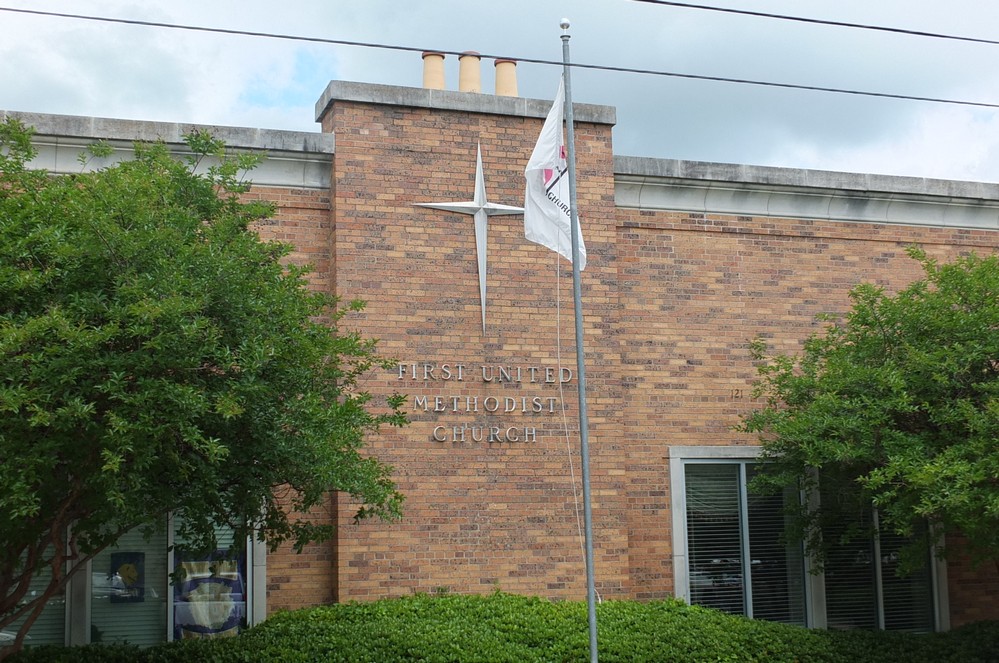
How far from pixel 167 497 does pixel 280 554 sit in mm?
4441

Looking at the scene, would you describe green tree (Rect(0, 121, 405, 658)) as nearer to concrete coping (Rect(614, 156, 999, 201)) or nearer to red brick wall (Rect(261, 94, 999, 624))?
red brick wall (Rect(261, 94, 999, 624))

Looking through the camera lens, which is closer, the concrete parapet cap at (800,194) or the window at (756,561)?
the window at (756,561)

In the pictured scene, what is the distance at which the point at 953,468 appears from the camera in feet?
41.1

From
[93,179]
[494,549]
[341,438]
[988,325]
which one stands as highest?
[93,179]

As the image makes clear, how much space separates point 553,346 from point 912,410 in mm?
4444

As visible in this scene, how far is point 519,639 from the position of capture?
12.9m

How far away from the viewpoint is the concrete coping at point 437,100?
48.9 ft

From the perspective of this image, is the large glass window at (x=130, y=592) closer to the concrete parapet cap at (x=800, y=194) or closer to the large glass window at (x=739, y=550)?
the large glass window at (x=739, y=550)

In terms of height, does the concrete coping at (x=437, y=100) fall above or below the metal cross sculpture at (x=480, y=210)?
above

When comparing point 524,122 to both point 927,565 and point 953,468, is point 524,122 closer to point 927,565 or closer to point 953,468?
point 953,468

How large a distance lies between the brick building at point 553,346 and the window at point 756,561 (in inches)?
1.2

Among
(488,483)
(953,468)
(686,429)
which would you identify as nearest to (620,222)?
(686,429)

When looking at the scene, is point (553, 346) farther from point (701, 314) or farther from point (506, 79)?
point (506, 79)

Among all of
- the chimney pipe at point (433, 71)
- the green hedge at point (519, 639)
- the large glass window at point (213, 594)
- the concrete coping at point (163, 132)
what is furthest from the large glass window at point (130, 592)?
the chimney pipe at point (433, 71)
